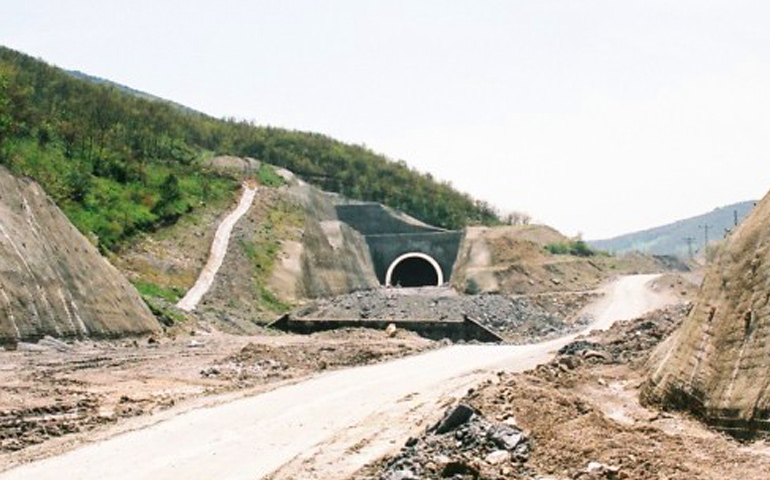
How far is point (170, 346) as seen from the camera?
3409 cm

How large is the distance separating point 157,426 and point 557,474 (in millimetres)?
9076

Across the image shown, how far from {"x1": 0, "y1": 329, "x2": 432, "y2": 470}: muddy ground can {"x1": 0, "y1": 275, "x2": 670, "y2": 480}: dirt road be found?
1.15 metres

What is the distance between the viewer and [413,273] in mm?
A: 93688

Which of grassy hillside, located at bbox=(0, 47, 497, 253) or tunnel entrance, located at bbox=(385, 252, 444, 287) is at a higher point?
grassy hillside, located at bbox=(0, 47, 497, 253)

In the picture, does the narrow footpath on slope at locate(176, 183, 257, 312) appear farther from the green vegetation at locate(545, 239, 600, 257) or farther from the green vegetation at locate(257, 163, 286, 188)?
the green vegetation at locate(545, 239, 600, 257)

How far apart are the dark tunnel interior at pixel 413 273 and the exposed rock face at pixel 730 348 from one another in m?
75.0

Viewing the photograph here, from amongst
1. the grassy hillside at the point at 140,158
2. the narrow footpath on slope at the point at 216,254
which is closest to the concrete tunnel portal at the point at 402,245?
the grassy hillside at the point at 140,158

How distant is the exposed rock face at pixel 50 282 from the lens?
2933 cm

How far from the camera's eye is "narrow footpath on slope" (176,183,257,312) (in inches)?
1892

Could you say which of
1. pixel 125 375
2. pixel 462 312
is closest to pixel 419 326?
pixel 462 312

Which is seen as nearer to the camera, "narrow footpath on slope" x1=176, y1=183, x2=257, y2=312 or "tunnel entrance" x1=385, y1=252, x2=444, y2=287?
"narrow footpath on slope" x1=176, y1=183, x2=257, y2=312

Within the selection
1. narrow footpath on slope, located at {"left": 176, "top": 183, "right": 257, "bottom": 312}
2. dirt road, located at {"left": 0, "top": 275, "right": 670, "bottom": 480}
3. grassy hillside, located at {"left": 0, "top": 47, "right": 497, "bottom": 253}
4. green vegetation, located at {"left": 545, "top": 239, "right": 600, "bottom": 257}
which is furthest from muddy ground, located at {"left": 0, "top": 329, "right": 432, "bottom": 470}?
green vegetation, located at {"left": 545, "top": 239, "right": 600, "bottom": 257}

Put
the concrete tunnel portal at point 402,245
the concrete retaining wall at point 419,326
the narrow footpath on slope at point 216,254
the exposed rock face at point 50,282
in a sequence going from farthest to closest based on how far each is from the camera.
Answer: the concrete tunnel portal at point 402,245, the narrow footpath on slope at point 216,254, the concrete retaining wall at point 419,326, the exposed rock face at point 50,282

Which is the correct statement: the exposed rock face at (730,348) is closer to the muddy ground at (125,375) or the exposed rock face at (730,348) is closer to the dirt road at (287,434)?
the dirt road at (287,434)
